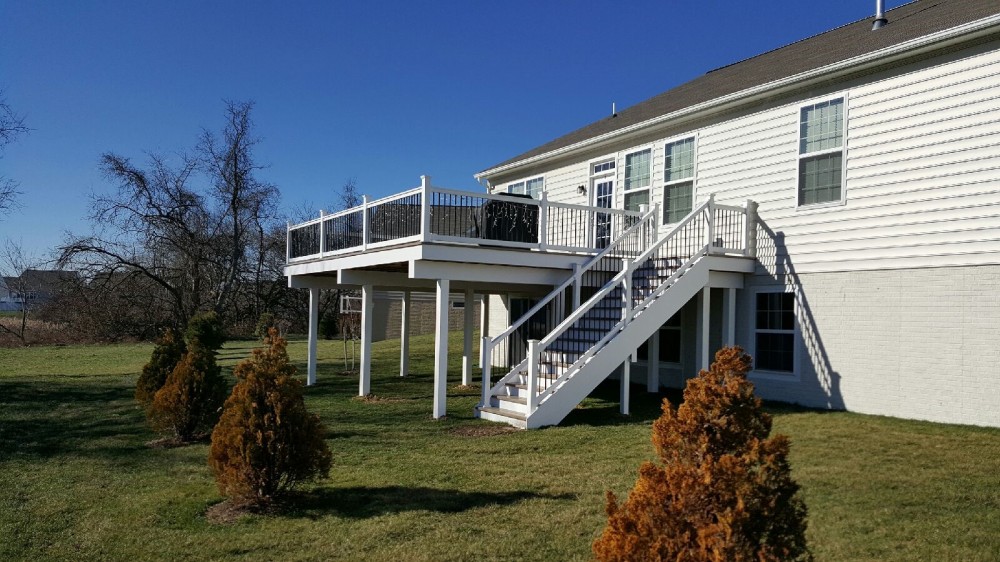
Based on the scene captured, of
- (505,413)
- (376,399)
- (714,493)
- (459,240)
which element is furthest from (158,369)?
(714,493)

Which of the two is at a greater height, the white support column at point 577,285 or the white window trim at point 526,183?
the white window trim at point 526,183

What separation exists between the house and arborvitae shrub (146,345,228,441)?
10.6 feet

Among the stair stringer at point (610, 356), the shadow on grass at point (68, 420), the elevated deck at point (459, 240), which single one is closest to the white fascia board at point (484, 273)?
the elevated deck at point (459, 240)

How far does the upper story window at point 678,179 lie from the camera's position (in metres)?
14.2

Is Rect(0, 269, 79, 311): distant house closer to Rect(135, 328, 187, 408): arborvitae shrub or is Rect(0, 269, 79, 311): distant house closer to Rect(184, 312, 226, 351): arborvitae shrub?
Rect(184, 312, 226, 351): arborvitae shrub

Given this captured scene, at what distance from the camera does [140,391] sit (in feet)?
38.4

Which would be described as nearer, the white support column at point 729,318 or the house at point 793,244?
the house at point 793,244

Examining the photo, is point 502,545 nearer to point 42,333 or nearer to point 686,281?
point 686,281

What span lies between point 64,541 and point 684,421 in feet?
17.2

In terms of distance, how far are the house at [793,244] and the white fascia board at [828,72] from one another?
32 millimetres

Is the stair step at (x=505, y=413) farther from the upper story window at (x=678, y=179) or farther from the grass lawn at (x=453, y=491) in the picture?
the upper story window at (x=678, y=179)

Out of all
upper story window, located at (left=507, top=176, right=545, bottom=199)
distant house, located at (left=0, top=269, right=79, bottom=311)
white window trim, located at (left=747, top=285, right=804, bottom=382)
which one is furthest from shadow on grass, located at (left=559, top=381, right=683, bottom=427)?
distant house, located at (left=0, top=269, right=79, bottom=311)

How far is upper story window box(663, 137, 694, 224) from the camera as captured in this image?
14203 millimetres

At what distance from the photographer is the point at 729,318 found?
1272 centimetres
